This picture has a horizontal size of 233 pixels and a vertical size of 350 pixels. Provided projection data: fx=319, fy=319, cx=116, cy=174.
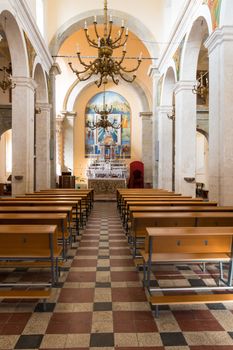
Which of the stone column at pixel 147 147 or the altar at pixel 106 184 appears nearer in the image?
the altar at pixel 106 184

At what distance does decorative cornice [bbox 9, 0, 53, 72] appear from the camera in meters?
8.83

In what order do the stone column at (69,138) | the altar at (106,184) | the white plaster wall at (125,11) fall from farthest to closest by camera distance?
the stone column at (69,138) < the altar at (106,184) < the white plaster wall at (125,11)

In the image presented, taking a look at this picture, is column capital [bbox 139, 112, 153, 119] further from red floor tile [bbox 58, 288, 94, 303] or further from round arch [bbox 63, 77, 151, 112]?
red floor tile [bbox 58, 288, 94, 303]

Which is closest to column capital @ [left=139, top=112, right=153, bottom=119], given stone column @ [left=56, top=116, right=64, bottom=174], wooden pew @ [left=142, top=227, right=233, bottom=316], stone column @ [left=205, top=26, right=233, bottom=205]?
stone column @ [left=56, top=116, right=64, bottom=174]

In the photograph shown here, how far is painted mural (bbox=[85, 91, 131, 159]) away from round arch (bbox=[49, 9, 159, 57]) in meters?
6.73

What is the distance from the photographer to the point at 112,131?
20859mm

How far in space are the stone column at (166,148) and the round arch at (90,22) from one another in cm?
282

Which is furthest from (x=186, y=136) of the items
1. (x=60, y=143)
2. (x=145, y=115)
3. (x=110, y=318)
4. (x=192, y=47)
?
(x=60, y=143)

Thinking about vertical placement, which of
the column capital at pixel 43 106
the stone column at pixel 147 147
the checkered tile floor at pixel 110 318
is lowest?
the checkered tile floor at pixel 110 318

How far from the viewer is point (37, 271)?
441 cm

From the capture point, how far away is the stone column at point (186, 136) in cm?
1048

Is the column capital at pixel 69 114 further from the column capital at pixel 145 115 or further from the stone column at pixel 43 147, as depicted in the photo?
the stone column at pixel 43 147

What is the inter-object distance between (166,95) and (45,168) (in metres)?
6.05

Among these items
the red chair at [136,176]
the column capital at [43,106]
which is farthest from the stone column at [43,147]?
the red chair at [136,176]
